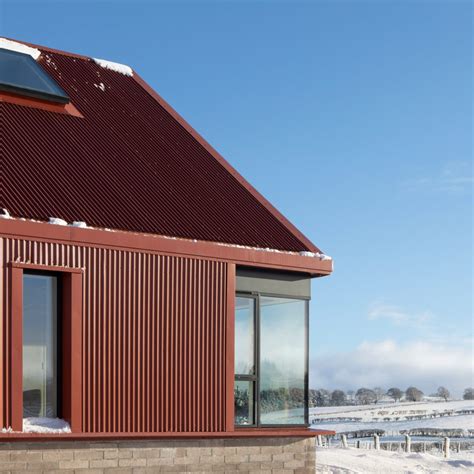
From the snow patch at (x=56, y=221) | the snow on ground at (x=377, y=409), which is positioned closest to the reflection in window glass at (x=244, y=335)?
the snow patch at (x=56, y=221)

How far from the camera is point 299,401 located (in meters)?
16.2

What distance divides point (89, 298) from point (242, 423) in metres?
3.37

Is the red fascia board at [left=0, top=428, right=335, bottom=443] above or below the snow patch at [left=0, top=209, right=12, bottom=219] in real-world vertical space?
below

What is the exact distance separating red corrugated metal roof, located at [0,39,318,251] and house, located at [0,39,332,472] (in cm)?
4

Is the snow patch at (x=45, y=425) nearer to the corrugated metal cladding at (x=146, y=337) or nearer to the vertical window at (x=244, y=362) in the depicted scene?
the corrugated metal cladding at (x=146, y=337)

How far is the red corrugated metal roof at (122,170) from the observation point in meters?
14.5

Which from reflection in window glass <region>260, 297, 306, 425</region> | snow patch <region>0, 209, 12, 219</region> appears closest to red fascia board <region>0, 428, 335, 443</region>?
reflection in window glass <region>260, 297, 306, 425</region>

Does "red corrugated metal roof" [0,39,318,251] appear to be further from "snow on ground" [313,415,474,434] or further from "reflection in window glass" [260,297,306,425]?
"snow on ground" [313,415,474,434]

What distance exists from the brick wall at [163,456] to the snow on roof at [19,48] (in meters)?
7.69

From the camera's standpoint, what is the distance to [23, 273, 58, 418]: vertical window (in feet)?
44.3

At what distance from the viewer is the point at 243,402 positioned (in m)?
15.6

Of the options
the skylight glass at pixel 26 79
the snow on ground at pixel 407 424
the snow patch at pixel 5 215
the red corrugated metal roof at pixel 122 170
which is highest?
the skylight glass at pixel 26 79

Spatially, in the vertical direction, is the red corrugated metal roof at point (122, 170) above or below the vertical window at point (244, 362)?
above

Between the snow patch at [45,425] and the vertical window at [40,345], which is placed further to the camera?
the vertical window at [40,345]
